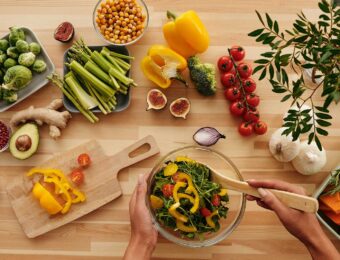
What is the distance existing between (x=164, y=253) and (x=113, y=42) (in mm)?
1165

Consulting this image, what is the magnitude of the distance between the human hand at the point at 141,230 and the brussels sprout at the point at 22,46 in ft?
3.06

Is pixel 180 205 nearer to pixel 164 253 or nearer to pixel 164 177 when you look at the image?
pixel 164 177

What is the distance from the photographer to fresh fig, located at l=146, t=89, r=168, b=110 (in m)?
2.31

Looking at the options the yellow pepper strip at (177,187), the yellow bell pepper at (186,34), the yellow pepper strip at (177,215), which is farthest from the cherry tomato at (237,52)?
the yellow pepper strip at (177,215)

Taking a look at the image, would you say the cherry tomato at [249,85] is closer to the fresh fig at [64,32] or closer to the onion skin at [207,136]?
the onion skin at [207,136]

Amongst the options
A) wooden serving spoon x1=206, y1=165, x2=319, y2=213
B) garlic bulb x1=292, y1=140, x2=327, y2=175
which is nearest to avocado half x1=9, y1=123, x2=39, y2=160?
wooden serving spoon x1=206, y1=165, x2=319, y2=213

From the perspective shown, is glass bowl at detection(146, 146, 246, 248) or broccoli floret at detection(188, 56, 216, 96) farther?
broccoli floret at detection(188, 56, 216, 96)

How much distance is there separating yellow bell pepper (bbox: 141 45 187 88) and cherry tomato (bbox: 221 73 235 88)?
213 mm

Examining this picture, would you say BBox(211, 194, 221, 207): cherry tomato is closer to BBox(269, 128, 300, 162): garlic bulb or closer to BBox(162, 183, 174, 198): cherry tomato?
BBox(162, 183, 174, 198): cherry tomato

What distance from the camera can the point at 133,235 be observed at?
2.14 metres

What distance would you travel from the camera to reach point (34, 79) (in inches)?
94.1

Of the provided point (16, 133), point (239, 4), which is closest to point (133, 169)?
point (16, 133)

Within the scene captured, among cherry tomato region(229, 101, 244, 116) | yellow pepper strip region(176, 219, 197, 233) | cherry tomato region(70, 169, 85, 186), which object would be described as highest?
cherry tomato region(229, 101, 244, 116)

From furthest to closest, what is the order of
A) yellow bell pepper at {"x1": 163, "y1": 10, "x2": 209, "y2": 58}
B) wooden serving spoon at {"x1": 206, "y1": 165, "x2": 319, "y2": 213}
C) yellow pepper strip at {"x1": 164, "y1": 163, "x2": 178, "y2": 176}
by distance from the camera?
yellow bell pepper at {"x1": 163, "y1": 10, "x2": 209, "y2": 58}, yellow pepper strip at {"x1": 164, "y1": 163, "x2": 178, "y2": 176}, wooden serving spoon at {"x1": 206, "y1": 165, "x2": 319, "y2": 213}
